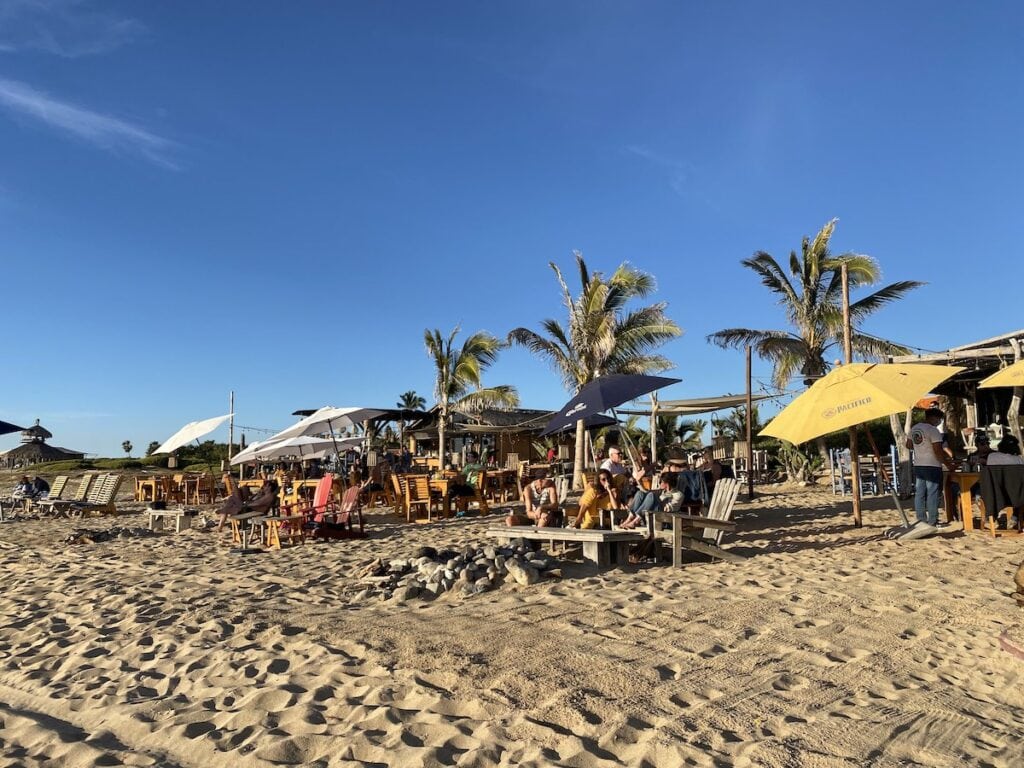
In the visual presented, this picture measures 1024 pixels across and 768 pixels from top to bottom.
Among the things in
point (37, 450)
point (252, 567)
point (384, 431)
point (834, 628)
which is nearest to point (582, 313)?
point (252, 567)

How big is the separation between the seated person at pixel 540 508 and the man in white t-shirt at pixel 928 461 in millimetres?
3907

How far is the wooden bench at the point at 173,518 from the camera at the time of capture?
1102 cm

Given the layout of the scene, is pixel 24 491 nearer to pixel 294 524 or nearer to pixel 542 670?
pixel 294 524

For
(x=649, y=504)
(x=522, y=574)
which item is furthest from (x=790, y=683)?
(x=649, y=504)

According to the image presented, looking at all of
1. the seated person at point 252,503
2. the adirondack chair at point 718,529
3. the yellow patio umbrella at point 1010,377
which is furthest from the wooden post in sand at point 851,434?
the seated person at point 252,503

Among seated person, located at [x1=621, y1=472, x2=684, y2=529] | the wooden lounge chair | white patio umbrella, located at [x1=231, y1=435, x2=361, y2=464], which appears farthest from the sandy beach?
white patio umbrella, located at [x1=231, y1=435, x2=361, y2=464]

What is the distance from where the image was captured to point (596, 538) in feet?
20.6

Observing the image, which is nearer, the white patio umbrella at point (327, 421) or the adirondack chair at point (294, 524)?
the adirondack chair at point (294, 524)

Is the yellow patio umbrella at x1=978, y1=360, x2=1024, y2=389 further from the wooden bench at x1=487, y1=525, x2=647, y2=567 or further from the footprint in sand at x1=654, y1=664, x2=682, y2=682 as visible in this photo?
the footprint in sand at x1=654, y1=664, x2=682, y2=682

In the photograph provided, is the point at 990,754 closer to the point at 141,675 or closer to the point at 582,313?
the point at 141,675

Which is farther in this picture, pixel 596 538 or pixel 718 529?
pixel 718 529

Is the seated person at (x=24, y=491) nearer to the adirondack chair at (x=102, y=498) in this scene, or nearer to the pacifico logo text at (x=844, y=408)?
the adirondack chair at (x=102, y=498)

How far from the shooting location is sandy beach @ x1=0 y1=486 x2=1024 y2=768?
276cm

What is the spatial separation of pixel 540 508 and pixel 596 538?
1.67m
